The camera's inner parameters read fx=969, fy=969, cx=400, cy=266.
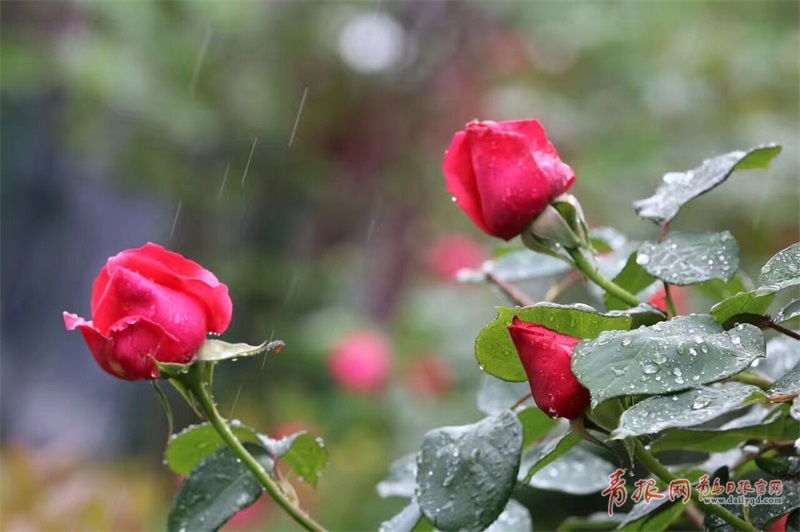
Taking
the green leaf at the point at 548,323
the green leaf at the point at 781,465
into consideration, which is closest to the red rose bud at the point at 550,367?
the green leaf at the point at 548,323

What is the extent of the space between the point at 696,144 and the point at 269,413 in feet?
3.95

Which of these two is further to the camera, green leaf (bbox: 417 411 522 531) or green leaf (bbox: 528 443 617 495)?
green leaf (bbox: 528 443 617 495)

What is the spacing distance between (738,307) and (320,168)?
2706 mm

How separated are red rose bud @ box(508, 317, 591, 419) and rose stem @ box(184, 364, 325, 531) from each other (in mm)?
137

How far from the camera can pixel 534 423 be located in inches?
17.5

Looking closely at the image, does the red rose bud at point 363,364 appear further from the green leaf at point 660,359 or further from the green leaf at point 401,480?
the green leaf at point 660,359

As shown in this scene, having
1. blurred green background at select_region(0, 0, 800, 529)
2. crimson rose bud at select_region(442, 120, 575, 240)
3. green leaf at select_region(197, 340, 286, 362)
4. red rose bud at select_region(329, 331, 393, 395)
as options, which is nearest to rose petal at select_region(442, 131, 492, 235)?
crimson rose bud at select_region(442, 120, 575, 240)

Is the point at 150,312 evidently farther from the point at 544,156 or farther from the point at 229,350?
the point at 544,156

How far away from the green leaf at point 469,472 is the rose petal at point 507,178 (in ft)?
0.35

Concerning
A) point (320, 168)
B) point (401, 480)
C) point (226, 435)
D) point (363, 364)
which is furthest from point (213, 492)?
point (320, 168)

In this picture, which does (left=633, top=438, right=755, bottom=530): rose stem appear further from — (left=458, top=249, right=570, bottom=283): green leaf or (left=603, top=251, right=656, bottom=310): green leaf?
(left=458, top=249, right=570, bottom=283): green leaf

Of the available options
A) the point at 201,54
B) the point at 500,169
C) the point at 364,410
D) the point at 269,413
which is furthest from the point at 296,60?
the point at 500,169

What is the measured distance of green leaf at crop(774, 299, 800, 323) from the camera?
35cm

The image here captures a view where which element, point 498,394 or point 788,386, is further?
point 498,394
